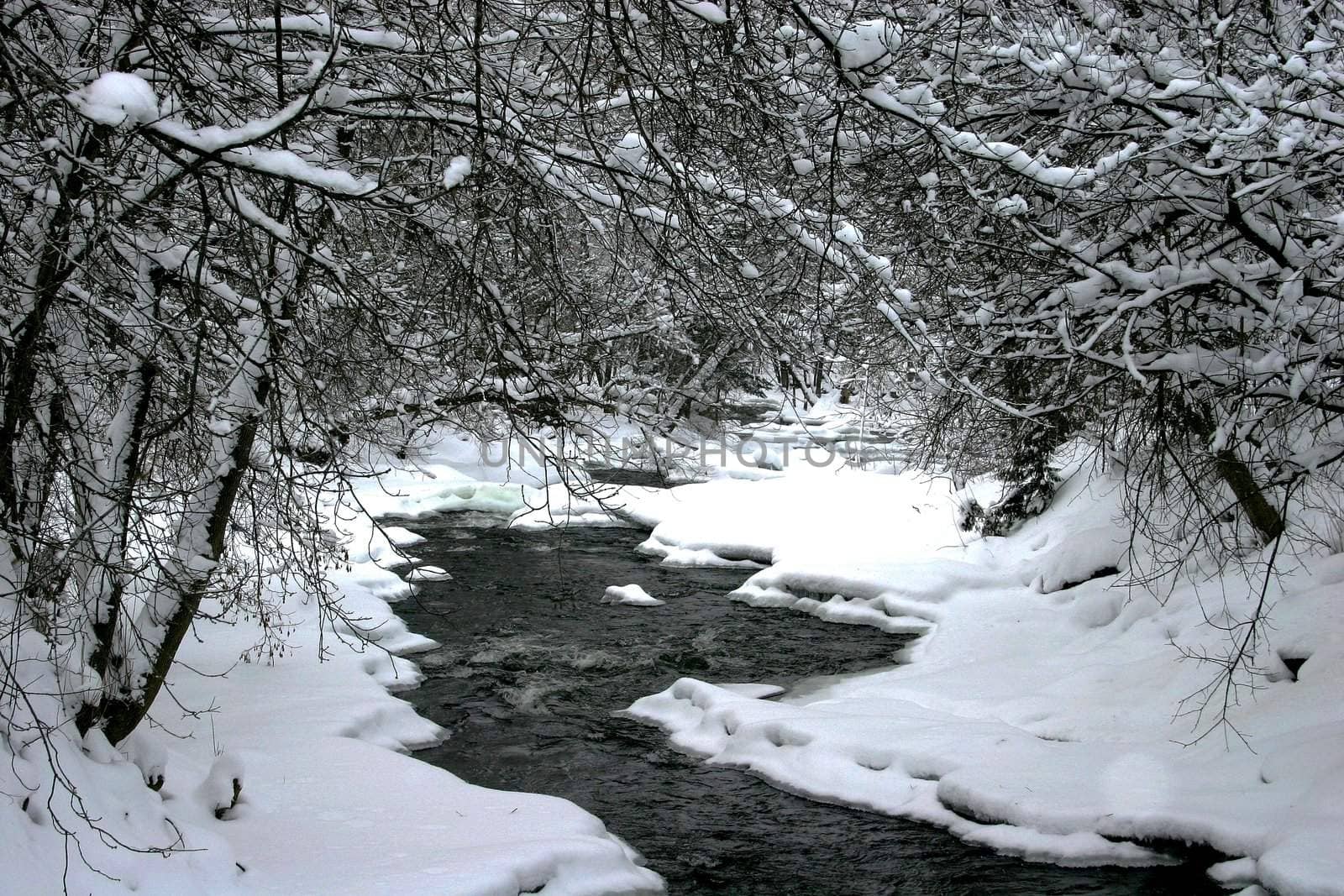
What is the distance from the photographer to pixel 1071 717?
8383 mm

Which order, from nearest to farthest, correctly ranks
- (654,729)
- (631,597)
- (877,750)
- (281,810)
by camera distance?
1. (281,810)
2. (877,750)
3. (654,729)
4. (631,597)

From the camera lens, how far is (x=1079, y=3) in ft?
21.6

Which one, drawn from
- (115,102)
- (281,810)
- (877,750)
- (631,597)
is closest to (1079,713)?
(877,750)

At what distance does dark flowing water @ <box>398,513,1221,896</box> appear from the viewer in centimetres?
631

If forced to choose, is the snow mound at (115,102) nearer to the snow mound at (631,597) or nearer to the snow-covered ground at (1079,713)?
the snow-covered ground at (1079,713)

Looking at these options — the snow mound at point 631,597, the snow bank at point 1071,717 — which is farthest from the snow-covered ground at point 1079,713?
the snow mound at point 631,597

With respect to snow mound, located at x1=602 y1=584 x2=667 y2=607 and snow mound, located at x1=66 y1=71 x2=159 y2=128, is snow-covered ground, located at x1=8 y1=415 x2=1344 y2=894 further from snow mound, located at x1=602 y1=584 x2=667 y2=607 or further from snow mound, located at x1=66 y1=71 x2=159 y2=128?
snow mound, located at x1=602 y1=584 x2=667 y2=607

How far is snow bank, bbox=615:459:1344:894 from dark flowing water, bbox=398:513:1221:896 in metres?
0.30

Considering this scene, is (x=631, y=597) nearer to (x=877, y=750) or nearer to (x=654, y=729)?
(x=654, y=729)

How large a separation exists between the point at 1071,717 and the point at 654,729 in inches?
129

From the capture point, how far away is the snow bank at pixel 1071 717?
20.8 feet

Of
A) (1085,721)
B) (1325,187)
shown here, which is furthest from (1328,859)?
(1325,187)

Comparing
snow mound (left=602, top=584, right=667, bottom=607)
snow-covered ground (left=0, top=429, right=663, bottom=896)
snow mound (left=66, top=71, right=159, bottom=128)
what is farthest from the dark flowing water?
snow mound (left=66, top=71, right=159, bottom=128)

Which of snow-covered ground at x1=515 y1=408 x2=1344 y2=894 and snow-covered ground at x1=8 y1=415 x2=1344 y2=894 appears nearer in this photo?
snow-covered ground at x1=8 y1=415 x2=1344 y2=894
